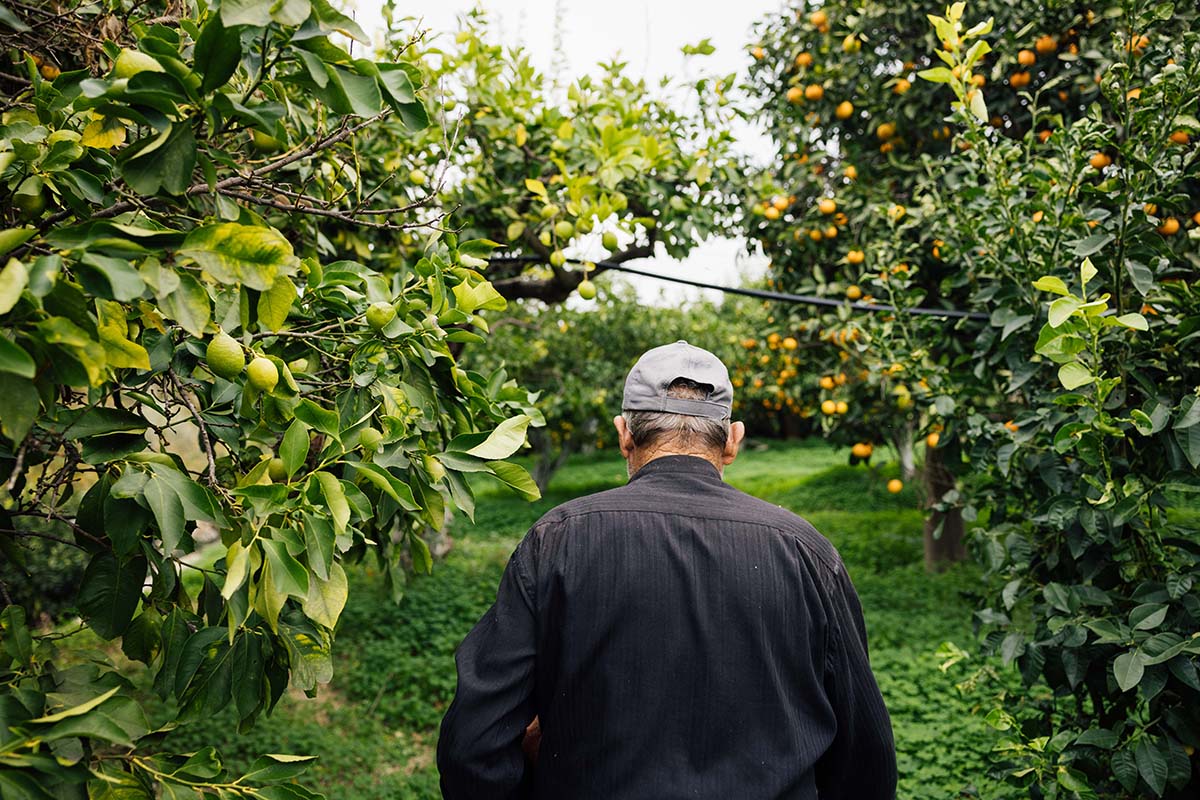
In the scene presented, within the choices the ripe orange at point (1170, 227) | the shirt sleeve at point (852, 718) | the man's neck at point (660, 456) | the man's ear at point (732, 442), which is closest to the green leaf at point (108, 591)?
the man's neck at point (660, 456)

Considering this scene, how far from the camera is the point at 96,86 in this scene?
3.37ft

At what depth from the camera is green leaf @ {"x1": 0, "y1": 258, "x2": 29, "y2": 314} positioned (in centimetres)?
88

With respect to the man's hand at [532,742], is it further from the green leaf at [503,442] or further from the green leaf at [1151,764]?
the green leaf at [1151,764]

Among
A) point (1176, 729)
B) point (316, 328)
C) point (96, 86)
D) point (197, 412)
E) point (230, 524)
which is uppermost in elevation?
point (96, 86)

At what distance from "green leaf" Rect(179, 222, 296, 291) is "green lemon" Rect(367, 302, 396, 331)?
37 cm

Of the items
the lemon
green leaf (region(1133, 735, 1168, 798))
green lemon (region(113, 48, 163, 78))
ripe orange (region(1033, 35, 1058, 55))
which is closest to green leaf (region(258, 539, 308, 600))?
the lemon

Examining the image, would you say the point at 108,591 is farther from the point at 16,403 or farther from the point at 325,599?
the point at 16,403

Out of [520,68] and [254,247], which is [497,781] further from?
[520,68]

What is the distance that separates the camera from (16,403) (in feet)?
3.12

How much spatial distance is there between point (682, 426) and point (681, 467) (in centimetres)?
9

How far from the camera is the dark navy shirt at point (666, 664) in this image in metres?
1.43

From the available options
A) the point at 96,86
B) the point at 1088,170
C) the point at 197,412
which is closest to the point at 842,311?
the point at 1088,170

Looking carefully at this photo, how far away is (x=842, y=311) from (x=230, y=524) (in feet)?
10.1

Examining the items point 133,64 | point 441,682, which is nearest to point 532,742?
point 133,64
